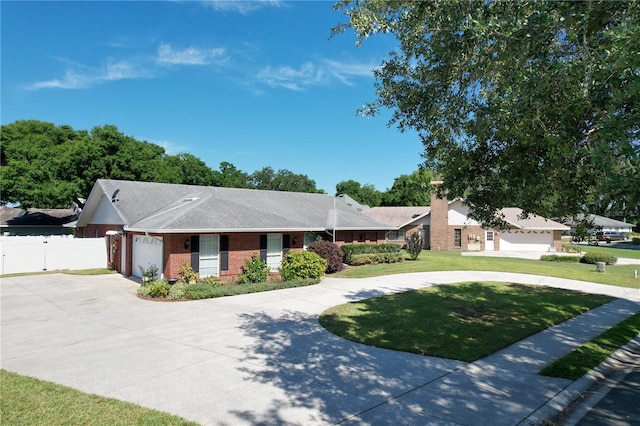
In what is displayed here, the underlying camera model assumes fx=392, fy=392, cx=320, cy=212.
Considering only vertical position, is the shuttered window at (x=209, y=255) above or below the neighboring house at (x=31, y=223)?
below

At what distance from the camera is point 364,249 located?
84.2ft

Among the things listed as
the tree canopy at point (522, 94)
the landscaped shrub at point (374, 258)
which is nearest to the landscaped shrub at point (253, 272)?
the landscaped shrub at point (374, 258)

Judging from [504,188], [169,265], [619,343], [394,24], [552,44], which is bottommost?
[619,343]

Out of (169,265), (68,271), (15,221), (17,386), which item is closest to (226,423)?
(17,386)

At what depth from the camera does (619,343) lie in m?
9.62

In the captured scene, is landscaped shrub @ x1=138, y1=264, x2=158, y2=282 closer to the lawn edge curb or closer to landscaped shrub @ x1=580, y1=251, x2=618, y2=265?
the lawn edge curb

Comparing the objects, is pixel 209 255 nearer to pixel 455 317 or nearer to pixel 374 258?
pixel 455 317

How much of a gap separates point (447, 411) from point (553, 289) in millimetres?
14588

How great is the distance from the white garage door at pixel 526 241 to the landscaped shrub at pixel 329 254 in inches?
1042

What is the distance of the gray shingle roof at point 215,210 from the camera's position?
1778cm

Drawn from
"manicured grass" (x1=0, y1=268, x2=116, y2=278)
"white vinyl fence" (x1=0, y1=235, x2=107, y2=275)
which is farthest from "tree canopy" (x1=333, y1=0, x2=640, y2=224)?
"white vinyl fence" (x1=0, y1=235, x2=107, y2=275)

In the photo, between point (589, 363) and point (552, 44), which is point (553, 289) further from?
point (552, 44)

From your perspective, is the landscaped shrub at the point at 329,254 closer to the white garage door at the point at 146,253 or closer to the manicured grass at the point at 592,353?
the white garage door at the point at 146,253

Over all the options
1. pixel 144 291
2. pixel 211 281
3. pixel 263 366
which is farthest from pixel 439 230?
pixel 263 366
